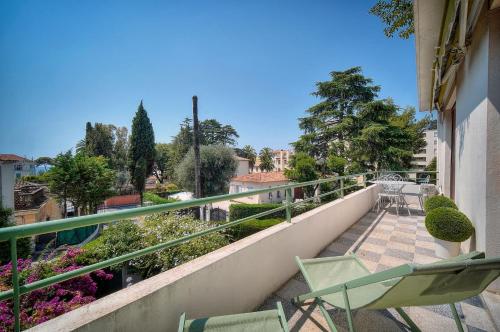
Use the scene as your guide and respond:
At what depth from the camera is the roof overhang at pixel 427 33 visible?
8.46 feet

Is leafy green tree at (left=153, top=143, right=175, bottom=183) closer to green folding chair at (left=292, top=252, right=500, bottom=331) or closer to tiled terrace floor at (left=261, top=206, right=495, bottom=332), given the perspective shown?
tiled terrace floor at (left=261, top=206, right=495, bottom=332)

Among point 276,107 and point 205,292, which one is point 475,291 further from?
point 276,107

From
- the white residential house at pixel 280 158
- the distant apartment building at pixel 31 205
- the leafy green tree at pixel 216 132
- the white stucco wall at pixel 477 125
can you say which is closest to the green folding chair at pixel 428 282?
the white stucco wall at pixel 477 125

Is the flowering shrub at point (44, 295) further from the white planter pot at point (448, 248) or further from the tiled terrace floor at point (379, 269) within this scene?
the white planter pot at point (448, 248)

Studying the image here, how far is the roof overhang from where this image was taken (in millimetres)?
2580

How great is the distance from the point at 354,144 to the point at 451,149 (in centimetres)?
1145

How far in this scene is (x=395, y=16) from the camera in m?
4.25

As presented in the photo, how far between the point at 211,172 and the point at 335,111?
1138 centimetres

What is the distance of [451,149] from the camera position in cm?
530

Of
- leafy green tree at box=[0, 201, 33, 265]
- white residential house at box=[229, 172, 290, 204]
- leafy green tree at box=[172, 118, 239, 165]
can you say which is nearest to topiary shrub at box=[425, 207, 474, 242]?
leafy green tree at box=[0, 201, 33, 265]

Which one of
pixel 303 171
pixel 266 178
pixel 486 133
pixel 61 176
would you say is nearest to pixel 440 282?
pixel 486 133

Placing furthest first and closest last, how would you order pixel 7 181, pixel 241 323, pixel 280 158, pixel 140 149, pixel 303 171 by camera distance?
pixel 280 158 < pixel 140 149 < pixel 303 171 < pixel 7 181 < pixel 241 323

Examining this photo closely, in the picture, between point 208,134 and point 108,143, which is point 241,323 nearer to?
point 108,143

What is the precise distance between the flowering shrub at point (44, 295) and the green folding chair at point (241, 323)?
4.43ft
